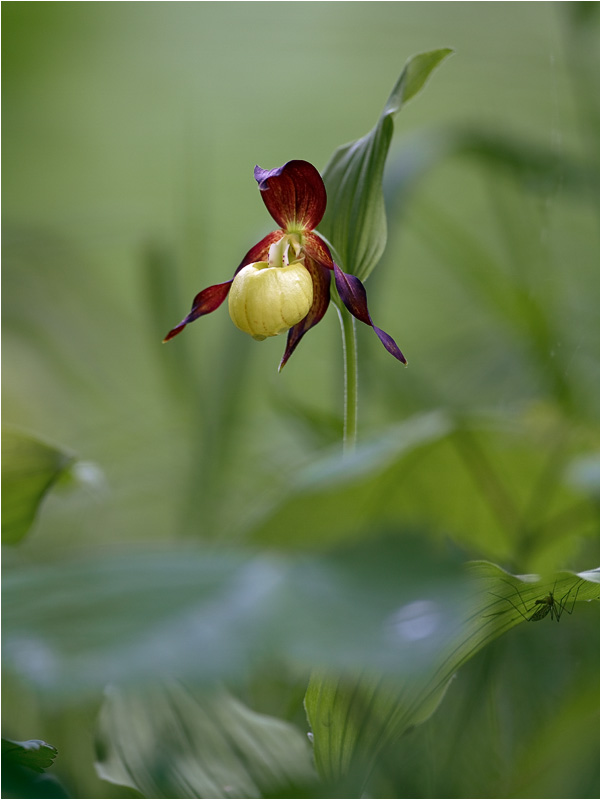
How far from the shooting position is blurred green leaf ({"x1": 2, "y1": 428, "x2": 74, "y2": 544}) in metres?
0.38

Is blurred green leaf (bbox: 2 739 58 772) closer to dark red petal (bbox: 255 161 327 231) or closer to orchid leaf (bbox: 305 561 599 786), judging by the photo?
orchid leaf (bbox: 305 561 599 786)

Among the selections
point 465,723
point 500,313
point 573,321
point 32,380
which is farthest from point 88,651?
point 32,380

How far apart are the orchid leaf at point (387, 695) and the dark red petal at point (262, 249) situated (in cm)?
20

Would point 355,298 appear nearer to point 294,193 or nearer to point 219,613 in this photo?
point 294,193

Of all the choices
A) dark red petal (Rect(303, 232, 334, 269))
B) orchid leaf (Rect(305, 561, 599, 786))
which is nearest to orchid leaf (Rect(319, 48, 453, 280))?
dark red petal (Rect(303, 232, 334, 269))

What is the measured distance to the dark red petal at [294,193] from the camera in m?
0.28

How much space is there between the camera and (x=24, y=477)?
0.38 meters

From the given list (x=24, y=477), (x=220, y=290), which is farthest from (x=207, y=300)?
(x=24, y=477)

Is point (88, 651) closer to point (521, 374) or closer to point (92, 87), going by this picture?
point (521, 374)

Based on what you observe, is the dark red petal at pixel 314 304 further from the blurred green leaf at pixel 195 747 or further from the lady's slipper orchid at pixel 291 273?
the blurred green leaf at pixel 195 747

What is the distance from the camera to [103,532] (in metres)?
0.98

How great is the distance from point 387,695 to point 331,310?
91cm

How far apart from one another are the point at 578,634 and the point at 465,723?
11 cm

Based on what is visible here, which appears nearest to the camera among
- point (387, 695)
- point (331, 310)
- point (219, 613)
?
point (219, 613)
